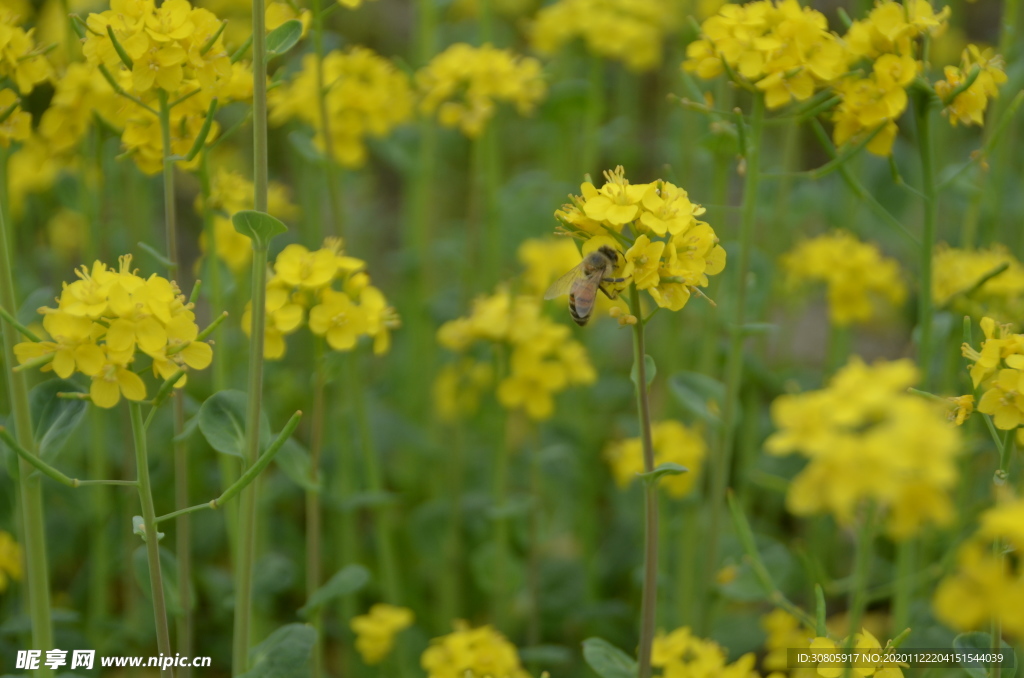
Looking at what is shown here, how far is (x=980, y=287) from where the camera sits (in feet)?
9.14

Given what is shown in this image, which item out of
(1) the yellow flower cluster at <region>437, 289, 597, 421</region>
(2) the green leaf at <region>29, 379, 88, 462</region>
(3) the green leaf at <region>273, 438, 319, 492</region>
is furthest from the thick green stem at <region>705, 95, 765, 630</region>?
(2) the green leaf at <region>29, 379, 88, 462</region>

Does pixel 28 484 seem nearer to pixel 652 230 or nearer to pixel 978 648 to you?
pixel 652 230

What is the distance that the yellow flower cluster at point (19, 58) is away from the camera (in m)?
2.17

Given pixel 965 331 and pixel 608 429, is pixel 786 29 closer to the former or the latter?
pixel 965 331

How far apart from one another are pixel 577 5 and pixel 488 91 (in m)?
0.83

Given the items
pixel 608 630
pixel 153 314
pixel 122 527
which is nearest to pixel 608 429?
pixel 608 630

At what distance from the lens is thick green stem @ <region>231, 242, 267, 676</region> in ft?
6.23

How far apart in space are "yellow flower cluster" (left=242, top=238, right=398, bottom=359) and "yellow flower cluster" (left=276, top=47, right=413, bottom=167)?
1097mm

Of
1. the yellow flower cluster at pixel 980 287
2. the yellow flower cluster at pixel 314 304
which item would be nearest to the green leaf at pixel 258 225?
the yellow flower cluster at pixel 314 304

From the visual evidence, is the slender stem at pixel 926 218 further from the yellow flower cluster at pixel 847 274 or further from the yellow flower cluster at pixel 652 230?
the yellow flower cluster at pixel 847 274

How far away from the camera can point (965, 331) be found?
1.94 meters

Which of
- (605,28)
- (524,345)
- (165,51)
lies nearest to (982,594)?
(524,345)

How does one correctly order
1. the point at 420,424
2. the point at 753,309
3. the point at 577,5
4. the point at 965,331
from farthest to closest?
1. the point at 420,424
2. the point at 577,5
3. the point at 753,309
4. the point at 965,331

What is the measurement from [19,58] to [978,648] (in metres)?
2.62
